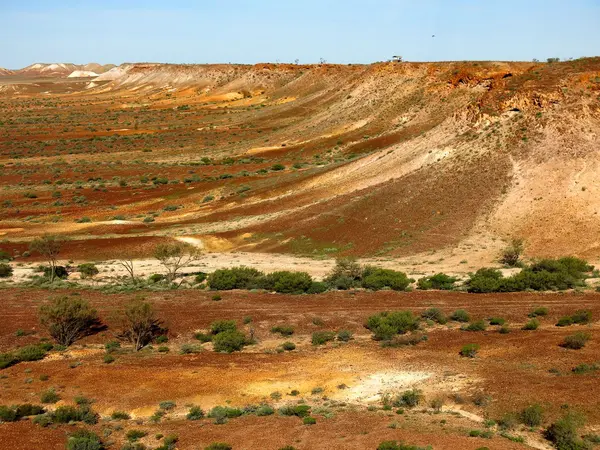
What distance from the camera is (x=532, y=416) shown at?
17.7 m

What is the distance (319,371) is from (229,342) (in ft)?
16.2

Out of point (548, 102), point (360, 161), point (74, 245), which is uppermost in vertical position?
point (548, 102)

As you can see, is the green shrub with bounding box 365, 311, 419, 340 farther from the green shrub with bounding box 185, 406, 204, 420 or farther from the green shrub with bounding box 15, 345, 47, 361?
the green shrub with bounding box 15, 345, 47, 361

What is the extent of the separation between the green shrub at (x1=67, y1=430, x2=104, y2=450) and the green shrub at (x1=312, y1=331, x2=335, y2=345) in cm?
1051

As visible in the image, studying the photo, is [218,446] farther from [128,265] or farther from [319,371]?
[128,265]

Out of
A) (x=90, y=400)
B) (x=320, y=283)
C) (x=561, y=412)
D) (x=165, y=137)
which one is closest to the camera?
(x=561, y=412)

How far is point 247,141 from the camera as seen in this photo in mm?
95500

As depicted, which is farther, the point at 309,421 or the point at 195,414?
the point at 195,414

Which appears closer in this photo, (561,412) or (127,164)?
(561,412)

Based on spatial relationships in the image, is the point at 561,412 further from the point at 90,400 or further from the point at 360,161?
the point at 360,161

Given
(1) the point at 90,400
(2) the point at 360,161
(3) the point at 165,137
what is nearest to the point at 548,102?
(2) the point at 360,161

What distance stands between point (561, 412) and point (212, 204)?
4395 centimetres

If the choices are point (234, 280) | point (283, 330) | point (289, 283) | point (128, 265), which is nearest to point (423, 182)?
point (289, 283)

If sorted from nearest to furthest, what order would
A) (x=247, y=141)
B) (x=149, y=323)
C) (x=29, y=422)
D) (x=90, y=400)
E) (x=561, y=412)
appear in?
(x=561, y=412), (x=29, y=422), (x=90, y=400), (x=149, y=323), (x=247, y=141)
